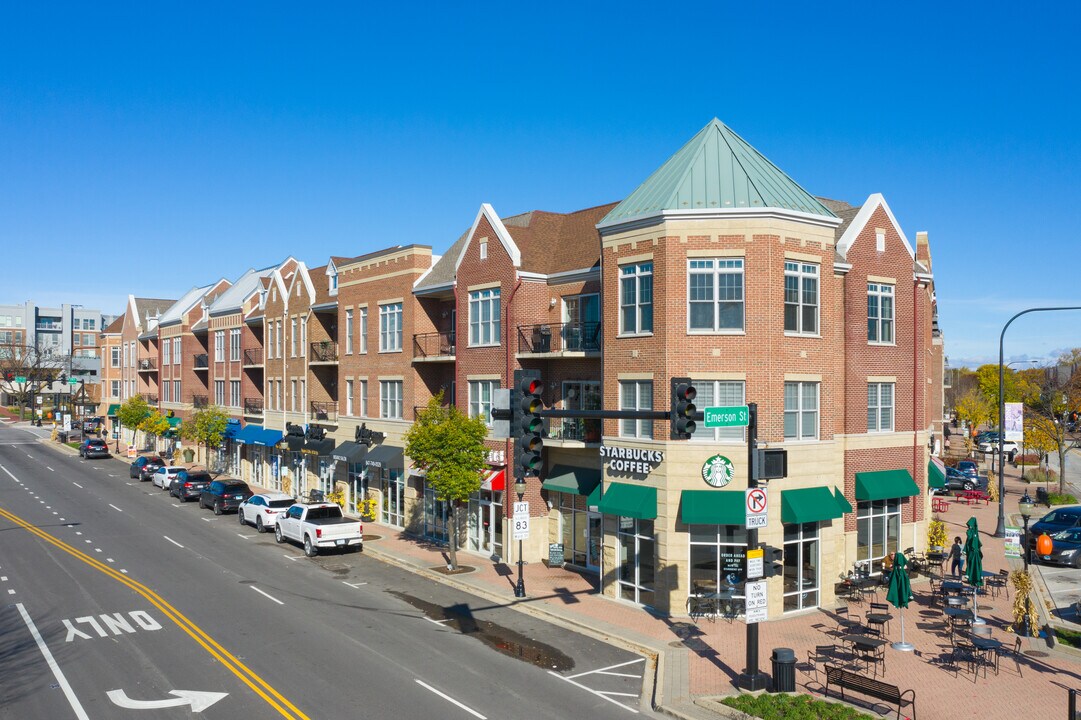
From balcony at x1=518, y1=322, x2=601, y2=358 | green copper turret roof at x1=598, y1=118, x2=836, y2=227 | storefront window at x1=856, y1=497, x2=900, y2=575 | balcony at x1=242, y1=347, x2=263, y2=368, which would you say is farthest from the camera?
balcony at x1=242, y1=347, x2=263, y2=368

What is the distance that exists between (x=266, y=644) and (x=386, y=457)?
54.8 feet

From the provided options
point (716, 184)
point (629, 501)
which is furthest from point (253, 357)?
point (716, 184)

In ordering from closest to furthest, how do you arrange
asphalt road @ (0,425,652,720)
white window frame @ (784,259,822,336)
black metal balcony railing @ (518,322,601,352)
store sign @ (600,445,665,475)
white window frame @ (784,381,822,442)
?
asphalt road @ (0,425,652,720) → store sign @ (600,445,665,475) → white window frame @ (784,259,822,336) → white window frame @ (784,381,822,442) → black metal balcony railing @ (518,322,601,352)

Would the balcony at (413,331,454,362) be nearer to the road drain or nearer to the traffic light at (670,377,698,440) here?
the road drain

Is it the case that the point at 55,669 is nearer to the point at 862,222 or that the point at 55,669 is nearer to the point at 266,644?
the point at 266,644

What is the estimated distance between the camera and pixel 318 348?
44.9 metres

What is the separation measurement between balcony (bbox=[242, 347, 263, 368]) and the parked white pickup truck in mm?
21051

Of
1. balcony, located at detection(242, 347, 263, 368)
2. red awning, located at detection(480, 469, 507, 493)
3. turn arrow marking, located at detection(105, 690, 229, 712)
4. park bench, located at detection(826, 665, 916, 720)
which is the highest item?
balcony, located at detection(242, 347, 263, 368)

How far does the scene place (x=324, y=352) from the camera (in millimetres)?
44531

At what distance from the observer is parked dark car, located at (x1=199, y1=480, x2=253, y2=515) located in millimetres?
41625

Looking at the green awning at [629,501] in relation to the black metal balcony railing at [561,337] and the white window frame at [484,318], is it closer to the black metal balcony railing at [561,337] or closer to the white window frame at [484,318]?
the black metal balcony railing at [561,337]

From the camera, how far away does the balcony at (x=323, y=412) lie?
4381 centimetres

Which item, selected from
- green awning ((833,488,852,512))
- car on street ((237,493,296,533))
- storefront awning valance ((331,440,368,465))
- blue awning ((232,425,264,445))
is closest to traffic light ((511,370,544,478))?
green awning ((833,488,852,512))

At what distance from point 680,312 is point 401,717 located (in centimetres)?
1294
